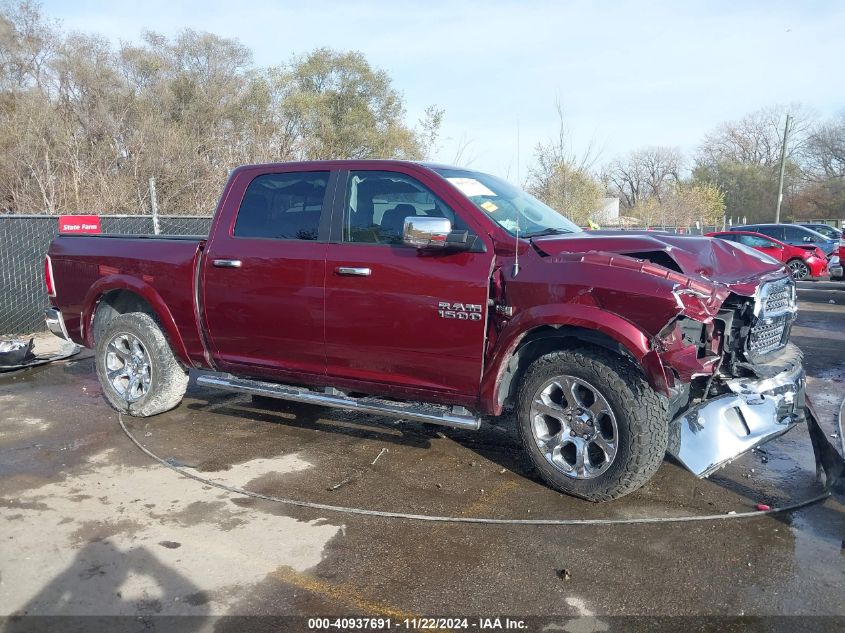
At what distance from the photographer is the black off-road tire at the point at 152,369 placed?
5.73m

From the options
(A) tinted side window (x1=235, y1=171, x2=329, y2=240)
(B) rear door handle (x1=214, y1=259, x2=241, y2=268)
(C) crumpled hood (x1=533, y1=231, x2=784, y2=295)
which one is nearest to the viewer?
(C) crumpled hood (x1=533, y1=231, x2=784, y2=295)

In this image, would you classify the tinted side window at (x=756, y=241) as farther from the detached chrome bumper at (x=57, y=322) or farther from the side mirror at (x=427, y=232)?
the detached chrome bumper at (x=57, y=322)

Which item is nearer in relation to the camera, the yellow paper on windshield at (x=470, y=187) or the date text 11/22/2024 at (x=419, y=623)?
the date text 11/22/2024 at (x=419, y=623)

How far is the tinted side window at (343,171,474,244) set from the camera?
15.3ft

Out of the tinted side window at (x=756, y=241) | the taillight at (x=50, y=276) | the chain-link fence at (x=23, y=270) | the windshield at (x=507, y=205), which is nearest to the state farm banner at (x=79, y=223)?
the chain-link fence at (x=23, y=270)

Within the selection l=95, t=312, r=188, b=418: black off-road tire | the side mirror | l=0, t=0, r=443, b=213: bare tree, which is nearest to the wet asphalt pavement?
l=95, t=312, r=188, b=418: black off-road tire

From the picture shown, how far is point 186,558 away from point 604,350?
253 cm

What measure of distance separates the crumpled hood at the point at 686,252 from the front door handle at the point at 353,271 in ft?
3.68

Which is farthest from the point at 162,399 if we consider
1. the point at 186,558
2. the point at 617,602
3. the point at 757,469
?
the point at 757,469

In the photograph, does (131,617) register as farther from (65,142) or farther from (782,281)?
(65,142)

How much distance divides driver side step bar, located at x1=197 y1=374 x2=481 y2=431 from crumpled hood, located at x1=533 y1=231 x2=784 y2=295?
1.17 metres

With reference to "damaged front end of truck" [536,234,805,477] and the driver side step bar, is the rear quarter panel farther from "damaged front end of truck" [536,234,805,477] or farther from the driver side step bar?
"damaged front end of truck" [536,234,805,477]

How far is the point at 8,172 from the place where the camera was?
56.3 ft

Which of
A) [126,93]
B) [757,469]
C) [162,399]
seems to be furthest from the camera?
[126,93]
